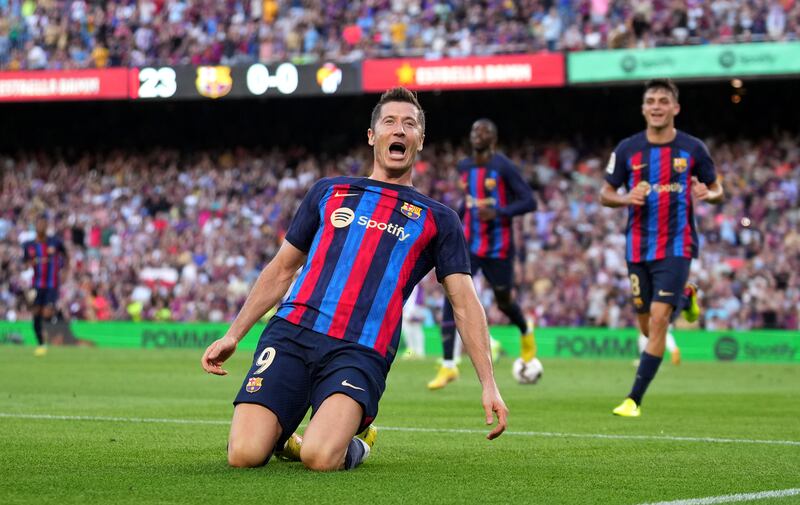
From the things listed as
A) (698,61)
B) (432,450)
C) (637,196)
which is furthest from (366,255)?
(698,61)

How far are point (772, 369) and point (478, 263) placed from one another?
6.96 metres

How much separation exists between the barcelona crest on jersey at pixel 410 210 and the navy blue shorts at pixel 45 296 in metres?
17.4

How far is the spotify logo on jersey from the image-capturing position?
6.36m

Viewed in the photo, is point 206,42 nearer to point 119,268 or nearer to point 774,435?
point 119,268

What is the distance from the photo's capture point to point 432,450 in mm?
7336

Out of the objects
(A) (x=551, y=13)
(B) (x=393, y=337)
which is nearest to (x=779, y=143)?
(A) (x=551, y=13)

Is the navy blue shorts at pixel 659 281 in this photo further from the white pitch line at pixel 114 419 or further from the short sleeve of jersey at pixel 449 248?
the short sleeve of jersey at pixel 449 248

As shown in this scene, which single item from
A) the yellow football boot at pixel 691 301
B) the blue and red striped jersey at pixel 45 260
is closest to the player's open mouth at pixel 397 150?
the yellow football boot at pixel 691 301

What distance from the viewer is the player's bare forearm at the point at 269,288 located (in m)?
6.18

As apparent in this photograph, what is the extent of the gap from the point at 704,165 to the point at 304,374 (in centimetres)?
547

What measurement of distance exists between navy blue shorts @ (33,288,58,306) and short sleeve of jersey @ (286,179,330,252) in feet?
56.1

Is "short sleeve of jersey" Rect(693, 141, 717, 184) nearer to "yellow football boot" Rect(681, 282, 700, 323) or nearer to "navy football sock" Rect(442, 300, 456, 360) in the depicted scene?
"yellow football boot" Rect(681, 282, 700, 323)

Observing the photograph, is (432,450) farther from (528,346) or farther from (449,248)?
(528,346)

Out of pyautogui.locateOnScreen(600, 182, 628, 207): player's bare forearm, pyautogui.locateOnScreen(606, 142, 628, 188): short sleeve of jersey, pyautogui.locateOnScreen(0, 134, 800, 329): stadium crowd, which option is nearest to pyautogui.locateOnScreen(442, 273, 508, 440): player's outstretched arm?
pyautogui.locateOnScreen(600, 182, 628, 207): player's bare forearm
